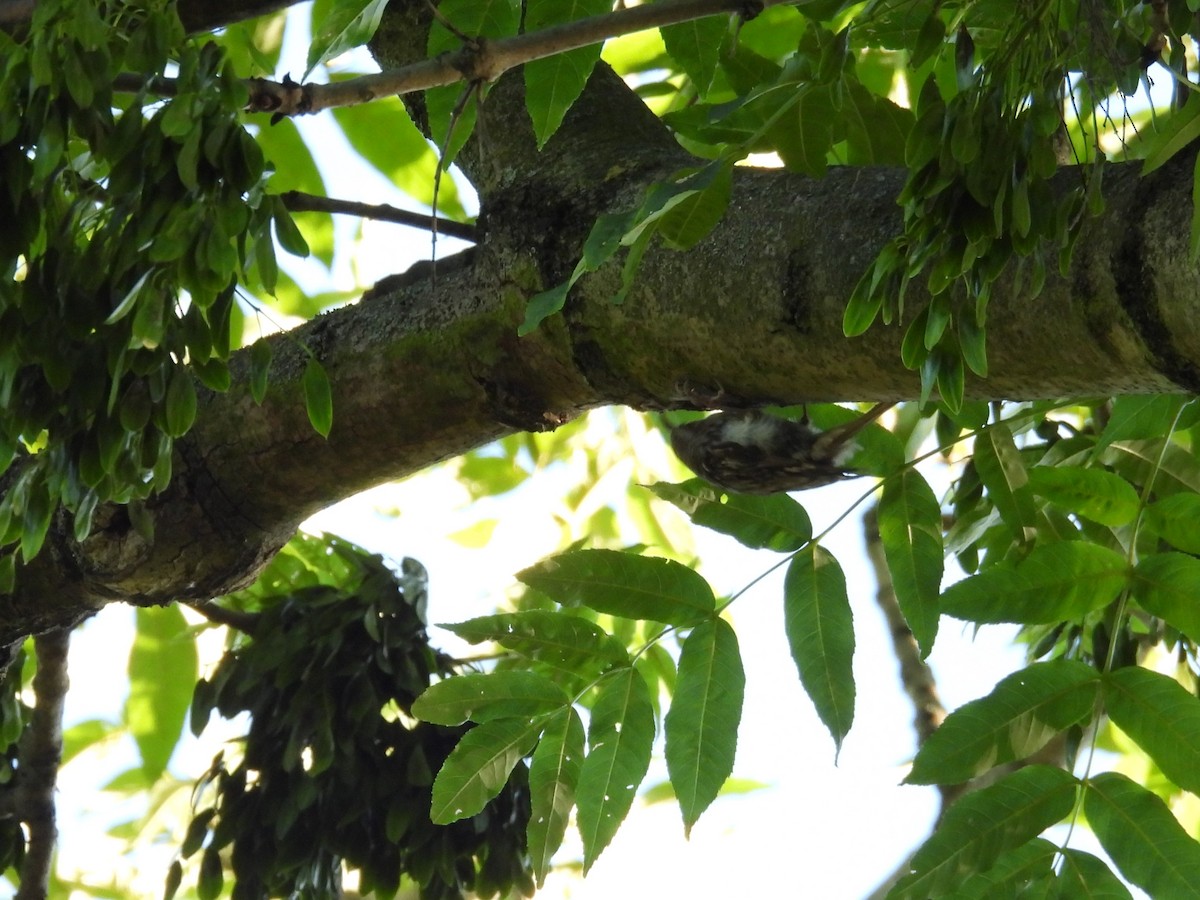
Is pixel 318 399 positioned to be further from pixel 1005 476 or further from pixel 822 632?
pixel 1005 476

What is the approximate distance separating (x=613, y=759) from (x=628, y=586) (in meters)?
0.15

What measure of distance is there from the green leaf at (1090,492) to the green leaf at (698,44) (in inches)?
17.2

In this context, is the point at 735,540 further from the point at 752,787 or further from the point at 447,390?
the point at 752,787

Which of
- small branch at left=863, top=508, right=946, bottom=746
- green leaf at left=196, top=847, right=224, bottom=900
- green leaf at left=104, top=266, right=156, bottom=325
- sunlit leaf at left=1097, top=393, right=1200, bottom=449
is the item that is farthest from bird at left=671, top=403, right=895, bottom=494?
green leaf at left=196, top=847, right=224, bottom=900

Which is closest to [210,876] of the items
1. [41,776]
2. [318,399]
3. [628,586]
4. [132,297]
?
[41,776]

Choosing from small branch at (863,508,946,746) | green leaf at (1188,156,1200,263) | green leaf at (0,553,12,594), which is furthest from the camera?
small branch at (863,508,946,746)

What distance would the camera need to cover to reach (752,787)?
2381 mm

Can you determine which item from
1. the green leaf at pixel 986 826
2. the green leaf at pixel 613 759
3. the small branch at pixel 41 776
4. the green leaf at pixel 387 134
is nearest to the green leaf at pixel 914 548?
the green leaf at pixel 986 826

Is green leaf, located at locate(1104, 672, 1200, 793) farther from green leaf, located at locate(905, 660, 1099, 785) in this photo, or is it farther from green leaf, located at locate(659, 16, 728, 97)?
green leaf, located at locate(659, 16, 728, 97)

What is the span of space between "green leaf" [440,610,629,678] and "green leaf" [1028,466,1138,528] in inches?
15.4

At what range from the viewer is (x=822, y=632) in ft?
3.67

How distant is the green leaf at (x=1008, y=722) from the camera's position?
1020mm

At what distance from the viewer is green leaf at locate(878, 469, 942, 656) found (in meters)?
1.11

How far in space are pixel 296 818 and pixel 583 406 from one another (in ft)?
3.04
